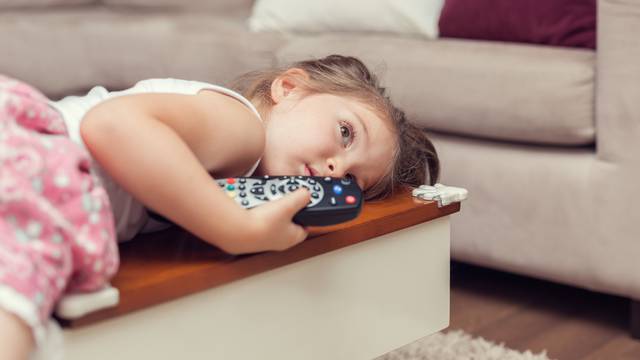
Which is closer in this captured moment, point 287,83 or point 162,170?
point 162,170

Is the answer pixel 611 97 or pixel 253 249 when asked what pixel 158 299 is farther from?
pixel 611 97

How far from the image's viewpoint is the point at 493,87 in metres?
1.59

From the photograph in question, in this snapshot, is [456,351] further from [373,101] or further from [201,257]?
[201,257]

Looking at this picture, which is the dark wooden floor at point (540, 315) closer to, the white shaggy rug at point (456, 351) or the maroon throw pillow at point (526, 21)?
the white shaggy rug at point (456, 351)

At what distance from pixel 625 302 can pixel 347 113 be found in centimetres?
83

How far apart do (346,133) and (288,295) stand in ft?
0.79

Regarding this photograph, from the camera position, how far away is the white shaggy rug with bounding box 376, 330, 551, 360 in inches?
56.2

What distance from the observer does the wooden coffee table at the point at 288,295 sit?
0.85 metres

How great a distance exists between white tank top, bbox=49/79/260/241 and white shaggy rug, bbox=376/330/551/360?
0.52 meters

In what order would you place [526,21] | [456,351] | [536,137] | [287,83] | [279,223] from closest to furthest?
[279,223], [287,83], [456,351], [536,137], [526,21]

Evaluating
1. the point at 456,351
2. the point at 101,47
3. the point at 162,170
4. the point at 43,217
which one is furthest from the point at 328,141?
the point at 101,47

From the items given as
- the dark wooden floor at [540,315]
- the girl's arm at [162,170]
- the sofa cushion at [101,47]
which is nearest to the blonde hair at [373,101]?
the girl's arm at [162,170]

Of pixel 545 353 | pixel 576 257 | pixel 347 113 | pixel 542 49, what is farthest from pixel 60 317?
pixel 542 49

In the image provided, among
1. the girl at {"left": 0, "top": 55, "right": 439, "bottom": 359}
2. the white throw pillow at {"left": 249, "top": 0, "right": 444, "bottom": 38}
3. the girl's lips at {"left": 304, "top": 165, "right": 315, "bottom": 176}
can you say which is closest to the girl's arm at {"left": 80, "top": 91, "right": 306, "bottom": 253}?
the girl at {"left": 0, "top": 55, "right": 439, "bottom": 359}
